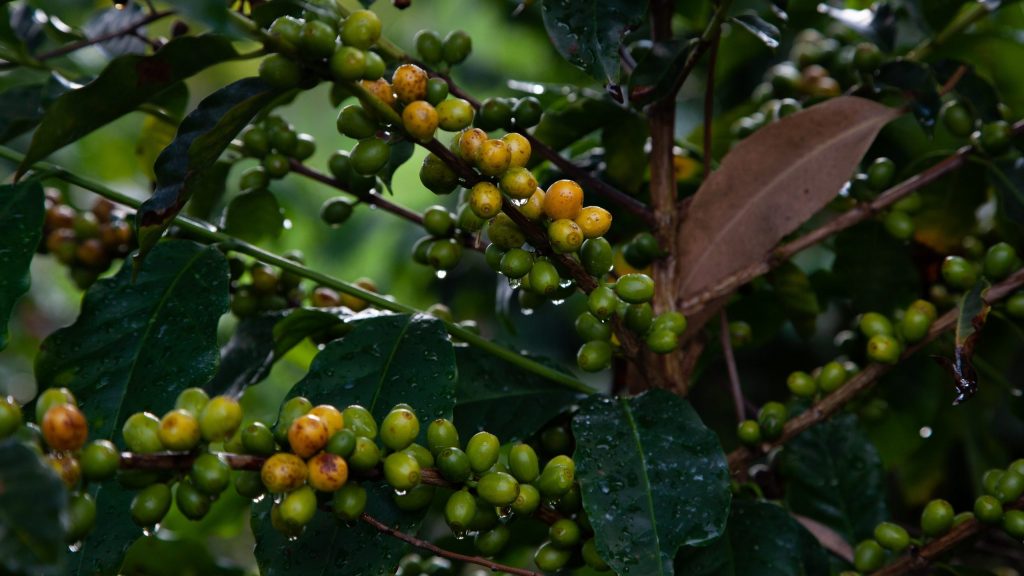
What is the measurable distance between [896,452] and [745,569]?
0.48 m

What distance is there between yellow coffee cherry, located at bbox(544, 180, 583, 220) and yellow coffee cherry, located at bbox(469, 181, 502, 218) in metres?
0.05

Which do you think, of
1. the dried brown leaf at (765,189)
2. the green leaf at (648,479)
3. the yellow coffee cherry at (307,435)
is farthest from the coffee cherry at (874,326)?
the yellow coffee cherry at (307,435)

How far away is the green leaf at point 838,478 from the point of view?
996mm

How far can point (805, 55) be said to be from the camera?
4.02ft

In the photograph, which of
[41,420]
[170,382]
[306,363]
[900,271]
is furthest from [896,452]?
[41,420]

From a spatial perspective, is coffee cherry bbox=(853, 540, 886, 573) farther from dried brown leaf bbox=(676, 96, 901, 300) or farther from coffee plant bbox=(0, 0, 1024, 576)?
dried brown leaf bbox=(676, 96, 901, 300)

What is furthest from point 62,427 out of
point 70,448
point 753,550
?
point 753,550

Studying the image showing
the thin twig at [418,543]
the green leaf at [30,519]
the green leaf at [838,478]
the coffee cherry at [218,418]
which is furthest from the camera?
the green leaf at [838,478]

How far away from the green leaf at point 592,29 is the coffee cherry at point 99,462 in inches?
16.4

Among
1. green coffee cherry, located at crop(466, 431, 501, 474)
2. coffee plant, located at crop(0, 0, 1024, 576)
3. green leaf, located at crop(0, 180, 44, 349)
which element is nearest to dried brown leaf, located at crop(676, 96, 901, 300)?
coffee plant, located at crop(0, 0, 1024, 576)

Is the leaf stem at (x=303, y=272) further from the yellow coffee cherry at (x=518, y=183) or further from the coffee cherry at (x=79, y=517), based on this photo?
the coffee cherry at (x=79, y=517)

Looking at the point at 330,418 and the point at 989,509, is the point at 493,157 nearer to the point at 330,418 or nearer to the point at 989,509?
the point at 330,418

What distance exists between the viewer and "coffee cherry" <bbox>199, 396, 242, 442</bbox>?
1.83ft

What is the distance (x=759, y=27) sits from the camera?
0.88 m
